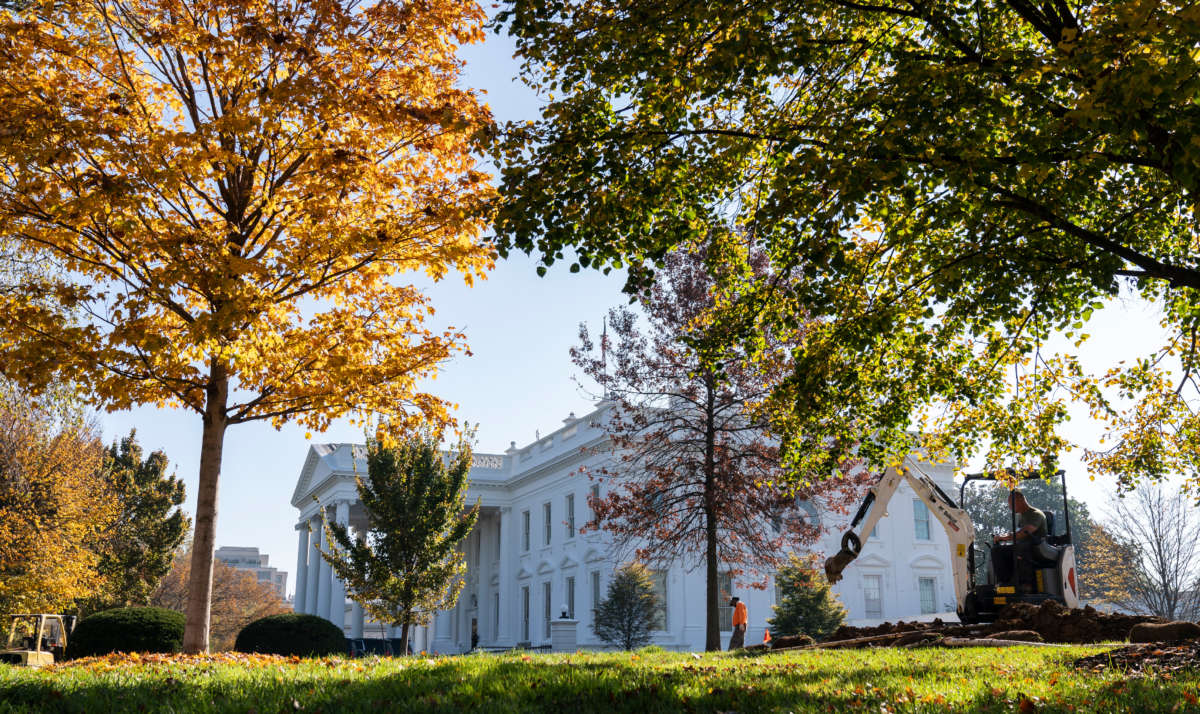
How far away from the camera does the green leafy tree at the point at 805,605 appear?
30938mm

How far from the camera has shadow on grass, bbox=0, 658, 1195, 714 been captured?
7.25 m

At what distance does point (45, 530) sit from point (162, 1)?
20569 mm

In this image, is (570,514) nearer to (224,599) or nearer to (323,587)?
(323,587)

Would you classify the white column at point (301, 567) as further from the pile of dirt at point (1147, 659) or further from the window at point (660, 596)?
the pile of dirt at point (1147, 659)

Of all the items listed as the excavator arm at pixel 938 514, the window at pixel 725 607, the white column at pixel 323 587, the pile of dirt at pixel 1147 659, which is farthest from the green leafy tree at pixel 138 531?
the pile of dirt at pixel 1147 659

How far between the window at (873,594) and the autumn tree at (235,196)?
3118 cm

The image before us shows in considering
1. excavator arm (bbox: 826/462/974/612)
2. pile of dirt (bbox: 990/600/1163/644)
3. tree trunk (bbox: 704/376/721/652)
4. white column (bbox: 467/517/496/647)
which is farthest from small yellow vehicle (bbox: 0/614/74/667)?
white column (bbox: 467/517/496/647)

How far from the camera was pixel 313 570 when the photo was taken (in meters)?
58.3

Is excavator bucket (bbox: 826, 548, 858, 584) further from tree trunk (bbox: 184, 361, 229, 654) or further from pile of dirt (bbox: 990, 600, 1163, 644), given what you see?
tree trunk (bbox: 184, 361, 229, 654)

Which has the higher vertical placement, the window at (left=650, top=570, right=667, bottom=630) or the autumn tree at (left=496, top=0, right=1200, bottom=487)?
the autumn tree at (left=496, top=0, right=1200, bottom=487)

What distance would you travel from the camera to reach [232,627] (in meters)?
66.4

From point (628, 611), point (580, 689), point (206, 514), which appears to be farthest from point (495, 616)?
point (580, 689)

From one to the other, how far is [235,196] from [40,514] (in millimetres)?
19939

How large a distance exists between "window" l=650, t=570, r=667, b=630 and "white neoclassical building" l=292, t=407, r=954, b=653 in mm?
66
